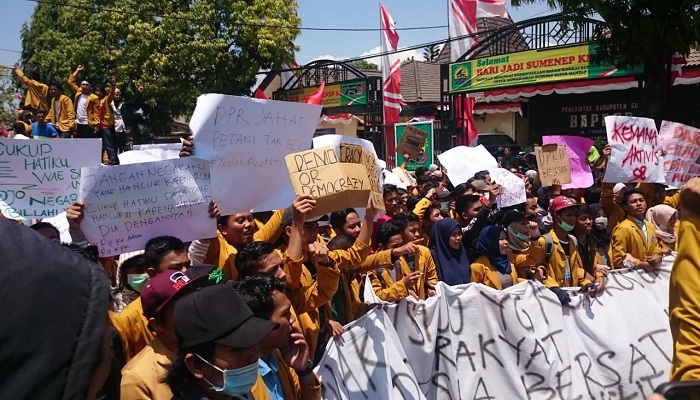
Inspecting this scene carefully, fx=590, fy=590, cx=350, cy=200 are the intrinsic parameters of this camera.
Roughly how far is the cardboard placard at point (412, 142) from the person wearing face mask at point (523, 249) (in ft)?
14.8

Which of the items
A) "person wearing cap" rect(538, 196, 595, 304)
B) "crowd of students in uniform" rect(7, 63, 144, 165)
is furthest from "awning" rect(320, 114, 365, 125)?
"person wearing cap" rect(538, 196, 595, 304)

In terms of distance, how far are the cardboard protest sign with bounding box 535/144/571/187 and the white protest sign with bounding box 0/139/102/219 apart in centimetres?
462

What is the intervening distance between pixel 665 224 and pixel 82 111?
10046 millimetres

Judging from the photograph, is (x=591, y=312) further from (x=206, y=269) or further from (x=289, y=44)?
(x=289, y=44)

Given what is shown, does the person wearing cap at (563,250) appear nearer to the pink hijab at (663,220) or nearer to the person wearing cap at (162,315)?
the pink hijab at (663,220)

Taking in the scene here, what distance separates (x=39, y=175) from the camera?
363 cm

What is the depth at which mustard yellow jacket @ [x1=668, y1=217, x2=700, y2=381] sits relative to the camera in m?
2.49

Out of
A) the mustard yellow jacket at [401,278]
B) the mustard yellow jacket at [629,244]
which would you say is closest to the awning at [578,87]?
the mustard yellow jacket at [629,244]

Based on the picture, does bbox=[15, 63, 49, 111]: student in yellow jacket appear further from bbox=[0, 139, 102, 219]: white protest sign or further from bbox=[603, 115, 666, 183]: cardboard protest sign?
bbox=[603, 115, 666, 183]: cardboard protest sign

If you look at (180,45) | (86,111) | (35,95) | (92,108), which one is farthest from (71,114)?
(180,45)

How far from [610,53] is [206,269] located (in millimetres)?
10163

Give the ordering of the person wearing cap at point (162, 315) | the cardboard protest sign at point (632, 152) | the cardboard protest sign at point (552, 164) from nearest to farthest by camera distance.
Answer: the person wearing cap at point (162, 315)
the cardboard protest sign at point (632, 152)
the cardboard protest sign at point (552, 164)

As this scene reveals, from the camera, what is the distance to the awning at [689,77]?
15.1 meters

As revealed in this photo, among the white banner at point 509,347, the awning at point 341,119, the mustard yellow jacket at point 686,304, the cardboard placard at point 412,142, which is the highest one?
the awning at point 341,119
